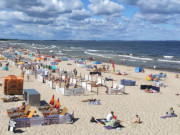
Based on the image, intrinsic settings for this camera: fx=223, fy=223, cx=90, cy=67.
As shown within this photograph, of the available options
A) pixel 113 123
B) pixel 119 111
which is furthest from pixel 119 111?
pixel 113 123

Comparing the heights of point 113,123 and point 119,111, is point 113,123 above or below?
above

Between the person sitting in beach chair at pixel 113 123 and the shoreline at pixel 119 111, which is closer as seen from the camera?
the shoreline at pixel 119 111

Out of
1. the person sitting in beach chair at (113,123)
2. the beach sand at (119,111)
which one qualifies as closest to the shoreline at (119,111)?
the beach sand at (119,111)

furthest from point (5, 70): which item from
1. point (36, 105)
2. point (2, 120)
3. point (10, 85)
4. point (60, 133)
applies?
point (60, 133)

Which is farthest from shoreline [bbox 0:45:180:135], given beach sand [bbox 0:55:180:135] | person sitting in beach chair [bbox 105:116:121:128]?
person sitting in beach chair [bbox 105:116:121:128]

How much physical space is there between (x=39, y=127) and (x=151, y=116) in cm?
631

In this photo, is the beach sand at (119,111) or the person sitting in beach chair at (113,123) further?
the person sitting in beach chair at (113,123)

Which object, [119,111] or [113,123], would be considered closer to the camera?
[113,123]

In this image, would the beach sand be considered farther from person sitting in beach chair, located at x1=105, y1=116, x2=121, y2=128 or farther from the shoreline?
person sitting in beach chair, located at x1=105, y1=116, x2=121, y2=128

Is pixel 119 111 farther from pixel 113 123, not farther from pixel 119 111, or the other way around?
pixel 113 123

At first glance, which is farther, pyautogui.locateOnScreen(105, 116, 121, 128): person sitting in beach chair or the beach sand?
pyautogui.locateOnScreen(105, 116, 121, 128): person sitting in beach chair

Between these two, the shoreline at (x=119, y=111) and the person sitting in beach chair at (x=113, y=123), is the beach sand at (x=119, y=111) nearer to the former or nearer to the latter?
the shoreline at (x=119, y=111)

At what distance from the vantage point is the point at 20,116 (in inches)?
433

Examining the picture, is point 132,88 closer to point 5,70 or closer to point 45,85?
point 45,85
